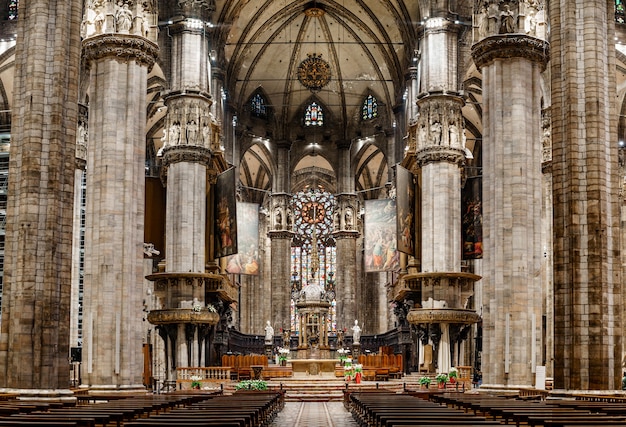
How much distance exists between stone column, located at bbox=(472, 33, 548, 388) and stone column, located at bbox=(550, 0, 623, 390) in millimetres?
7279

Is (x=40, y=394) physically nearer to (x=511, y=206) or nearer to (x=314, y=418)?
(x=314, y=418)

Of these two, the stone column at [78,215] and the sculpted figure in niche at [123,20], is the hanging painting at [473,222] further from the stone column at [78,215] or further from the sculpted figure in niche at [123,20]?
the sculpted figure in niche at [123,20]

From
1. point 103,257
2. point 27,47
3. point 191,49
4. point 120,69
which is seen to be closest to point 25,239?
point 27,47

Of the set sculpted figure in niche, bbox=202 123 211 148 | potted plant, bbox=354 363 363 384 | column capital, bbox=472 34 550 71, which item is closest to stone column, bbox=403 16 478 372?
potted plant, bbox=354 363 363 384

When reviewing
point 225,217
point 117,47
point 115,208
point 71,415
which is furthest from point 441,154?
point 71,415

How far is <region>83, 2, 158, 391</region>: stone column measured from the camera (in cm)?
2819

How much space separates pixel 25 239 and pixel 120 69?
1093cm

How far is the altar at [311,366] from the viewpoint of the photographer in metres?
46.3

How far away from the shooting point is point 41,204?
805 inches

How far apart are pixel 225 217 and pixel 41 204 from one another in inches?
1001

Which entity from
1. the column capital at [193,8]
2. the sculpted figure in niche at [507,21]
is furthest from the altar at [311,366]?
the sculpted figure in niche at [507,21]

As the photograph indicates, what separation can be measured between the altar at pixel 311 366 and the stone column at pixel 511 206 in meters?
18.4

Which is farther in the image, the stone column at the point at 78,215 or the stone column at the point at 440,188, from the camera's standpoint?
the stone column at the point at 440,188

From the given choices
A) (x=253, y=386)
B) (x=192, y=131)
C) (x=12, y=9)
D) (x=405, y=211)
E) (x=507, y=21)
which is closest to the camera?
(x=507, y=21)
